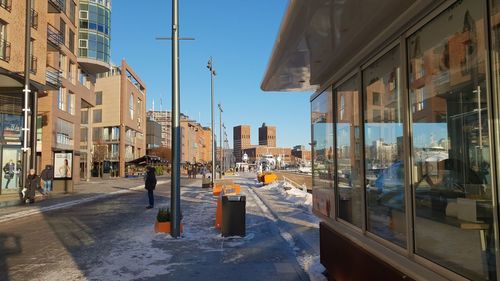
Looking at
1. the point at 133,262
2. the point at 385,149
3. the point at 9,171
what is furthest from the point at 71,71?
the point at 385,149

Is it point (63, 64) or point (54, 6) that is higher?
point (54, 6)

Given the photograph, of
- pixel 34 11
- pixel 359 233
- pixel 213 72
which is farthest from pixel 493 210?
pixel 213 72

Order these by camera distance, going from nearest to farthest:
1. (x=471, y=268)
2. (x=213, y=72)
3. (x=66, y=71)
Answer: (x=471, y=268) → (x=213, y=72) → (x=66, y=71)

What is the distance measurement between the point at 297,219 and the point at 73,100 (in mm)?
36326

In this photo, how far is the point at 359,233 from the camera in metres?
4.97

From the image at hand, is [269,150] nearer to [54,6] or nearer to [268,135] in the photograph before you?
[268,135]

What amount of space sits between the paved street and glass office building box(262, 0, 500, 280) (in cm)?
222

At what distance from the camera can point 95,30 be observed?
185 ft

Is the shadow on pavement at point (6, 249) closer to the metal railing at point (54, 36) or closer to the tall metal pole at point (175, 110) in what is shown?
the tall metal pole at point (175, 110)

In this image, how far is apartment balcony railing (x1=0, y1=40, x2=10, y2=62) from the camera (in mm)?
24744

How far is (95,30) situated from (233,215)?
5142 cm

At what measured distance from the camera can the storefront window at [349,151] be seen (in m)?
5.14

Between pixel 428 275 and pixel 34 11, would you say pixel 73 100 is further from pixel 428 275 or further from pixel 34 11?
pixel 428 275

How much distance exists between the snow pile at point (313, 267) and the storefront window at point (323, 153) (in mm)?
895
